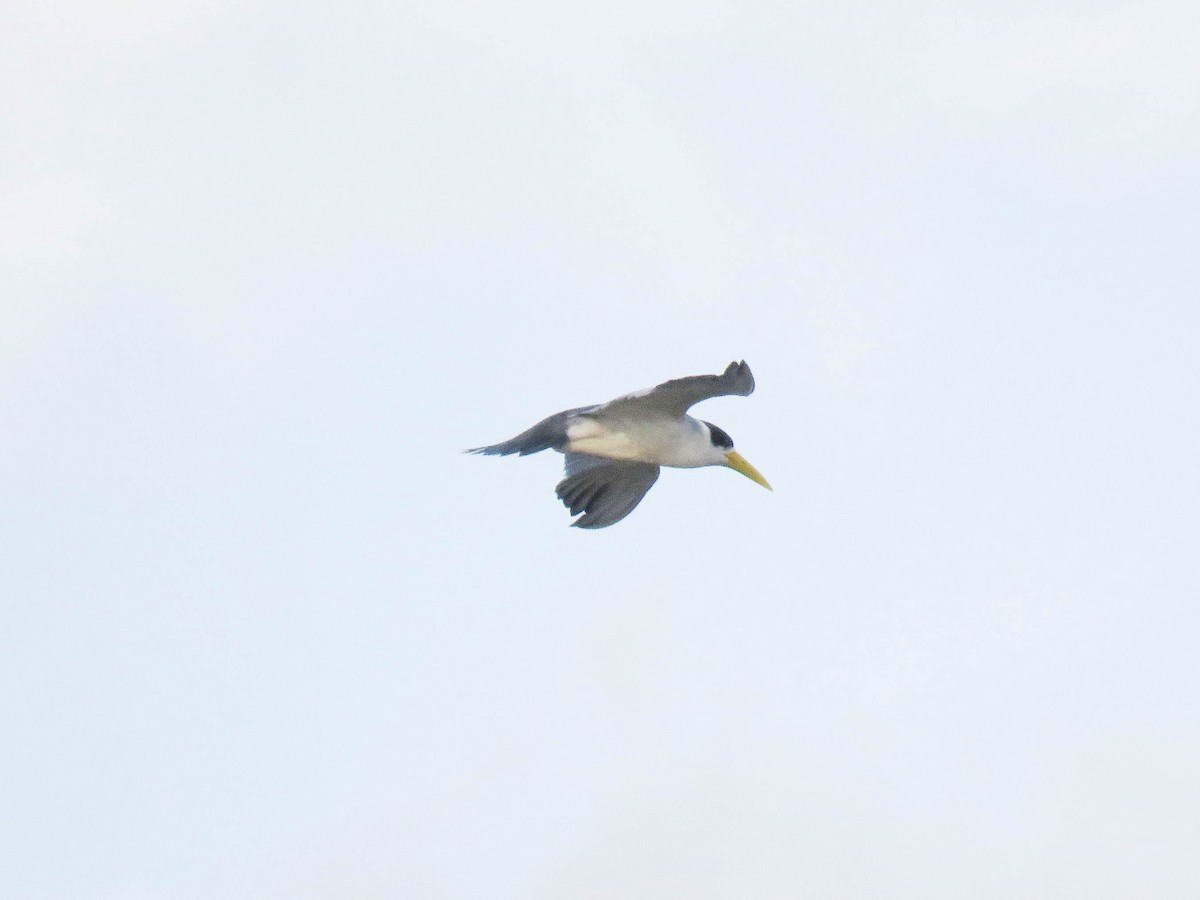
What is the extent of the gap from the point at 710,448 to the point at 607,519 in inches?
45.2

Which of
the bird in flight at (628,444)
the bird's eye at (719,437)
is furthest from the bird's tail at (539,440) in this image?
the bird's eye at (719,437)

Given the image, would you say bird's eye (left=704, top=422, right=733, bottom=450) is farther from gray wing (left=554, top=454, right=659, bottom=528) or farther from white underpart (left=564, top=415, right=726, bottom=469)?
gray wing (left=554, top=454, right=659, bottom=528)

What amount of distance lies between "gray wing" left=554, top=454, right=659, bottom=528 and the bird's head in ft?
1.92

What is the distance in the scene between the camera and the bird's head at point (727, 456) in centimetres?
1892

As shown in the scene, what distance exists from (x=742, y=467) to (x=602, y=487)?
4.61 ft

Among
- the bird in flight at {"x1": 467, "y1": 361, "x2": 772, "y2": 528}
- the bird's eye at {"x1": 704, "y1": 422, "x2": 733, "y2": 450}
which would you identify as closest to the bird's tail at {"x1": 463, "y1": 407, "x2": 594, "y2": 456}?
the bird in flight at {"x1": 467, "y1": 361, "x2": 772, "y2": 528}

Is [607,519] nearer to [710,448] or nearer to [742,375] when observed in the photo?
[710,448]

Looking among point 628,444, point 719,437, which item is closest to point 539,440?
point 628,444

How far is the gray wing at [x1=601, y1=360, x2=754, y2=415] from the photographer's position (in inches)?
635

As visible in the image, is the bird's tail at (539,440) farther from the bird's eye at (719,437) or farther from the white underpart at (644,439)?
the bird's eye at (719,437)

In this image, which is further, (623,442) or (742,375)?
(623,442)

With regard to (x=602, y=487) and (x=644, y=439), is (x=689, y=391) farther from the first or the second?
(x=602, y=487)

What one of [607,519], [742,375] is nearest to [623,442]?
[607,519]

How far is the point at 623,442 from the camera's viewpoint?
59.5 feet
